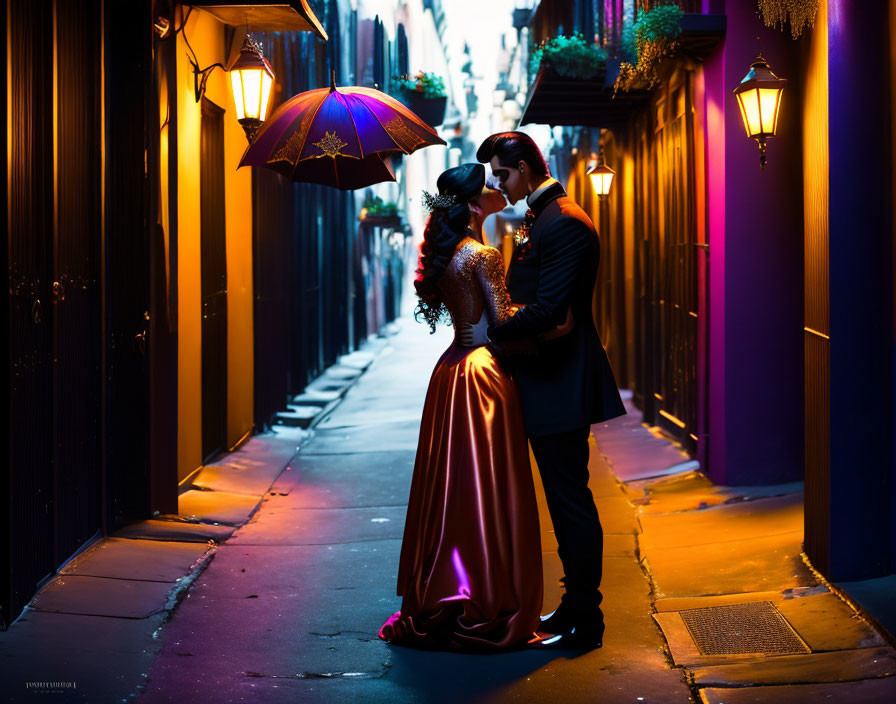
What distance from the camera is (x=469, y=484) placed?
483 centimetres

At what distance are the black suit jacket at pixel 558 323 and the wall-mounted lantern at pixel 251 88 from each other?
375 cm

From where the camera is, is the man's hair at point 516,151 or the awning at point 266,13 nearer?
the man's hair at point 516,151

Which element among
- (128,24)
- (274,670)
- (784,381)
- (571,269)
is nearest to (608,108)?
(784,381)

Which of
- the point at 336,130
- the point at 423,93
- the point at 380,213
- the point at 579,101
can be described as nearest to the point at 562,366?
the point at 336,130

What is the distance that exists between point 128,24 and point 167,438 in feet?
8.55

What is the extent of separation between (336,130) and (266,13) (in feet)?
4.84

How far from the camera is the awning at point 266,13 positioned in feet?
25.3

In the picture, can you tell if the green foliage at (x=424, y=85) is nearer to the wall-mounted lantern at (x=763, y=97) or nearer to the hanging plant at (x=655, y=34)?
the hanging plant at (x=655, y=34)

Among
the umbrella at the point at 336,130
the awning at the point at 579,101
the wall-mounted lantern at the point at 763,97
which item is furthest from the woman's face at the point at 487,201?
the awning at the point at 579,101

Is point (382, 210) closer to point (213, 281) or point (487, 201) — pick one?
point (213, 281)

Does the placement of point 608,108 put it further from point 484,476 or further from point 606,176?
point 484,476

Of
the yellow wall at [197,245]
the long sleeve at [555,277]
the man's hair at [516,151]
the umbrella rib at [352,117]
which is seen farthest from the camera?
the yellow wall at [197,245]

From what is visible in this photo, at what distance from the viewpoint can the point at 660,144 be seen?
38.8ft

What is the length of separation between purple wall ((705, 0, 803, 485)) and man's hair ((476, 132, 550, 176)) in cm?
Answer: 391
